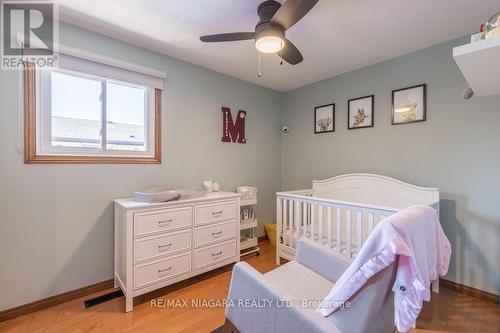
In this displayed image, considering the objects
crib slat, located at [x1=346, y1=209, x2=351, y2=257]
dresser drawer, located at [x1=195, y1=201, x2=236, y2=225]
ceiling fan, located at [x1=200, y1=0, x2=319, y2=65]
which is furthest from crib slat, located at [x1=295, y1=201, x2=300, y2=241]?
ceiling fan, located at [x1=200, y1=0, x2=319, y2=65]

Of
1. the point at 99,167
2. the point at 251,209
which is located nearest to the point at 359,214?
the point at 251,209

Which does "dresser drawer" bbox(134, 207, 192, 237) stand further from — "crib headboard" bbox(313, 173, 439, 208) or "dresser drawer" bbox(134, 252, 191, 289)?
"crib headboard" bbox(313, 173, 439, 208)

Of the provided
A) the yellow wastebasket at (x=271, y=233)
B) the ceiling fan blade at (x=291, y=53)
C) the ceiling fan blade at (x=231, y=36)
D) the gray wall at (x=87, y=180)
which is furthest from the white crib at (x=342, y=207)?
the ceiling fan blade at (x=231, y=36)

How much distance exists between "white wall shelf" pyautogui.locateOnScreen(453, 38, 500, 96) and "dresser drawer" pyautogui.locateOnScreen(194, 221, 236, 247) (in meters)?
2.12

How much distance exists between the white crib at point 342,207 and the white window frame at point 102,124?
1.59m

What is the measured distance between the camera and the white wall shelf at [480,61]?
827 millimetres

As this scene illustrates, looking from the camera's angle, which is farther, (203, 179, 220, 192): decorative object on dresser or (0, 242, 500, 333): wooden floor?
(203, 179, 220, 192): decorative object on dresser

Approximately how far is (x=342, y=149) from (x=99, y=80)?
2.77 metres

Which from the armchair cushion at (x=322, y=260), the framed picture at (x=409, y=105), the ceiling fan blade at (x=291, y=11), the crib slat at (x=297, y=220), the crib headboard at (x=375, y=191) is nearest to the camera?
the ceiling fan blade at (x=291, y=11)

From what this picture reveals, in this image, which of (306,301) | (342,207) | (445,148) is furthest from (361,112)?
(306,301)

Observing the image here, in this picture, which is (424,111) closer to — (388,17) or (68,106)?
(388,17)

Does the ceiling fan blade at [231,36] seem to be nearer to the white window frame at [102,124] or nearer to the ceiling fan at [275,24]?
the ceiling fan at [275,24]

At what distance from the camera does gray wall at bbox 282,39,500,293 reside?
1.96 meters

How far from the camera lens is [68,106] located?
1991 mm
